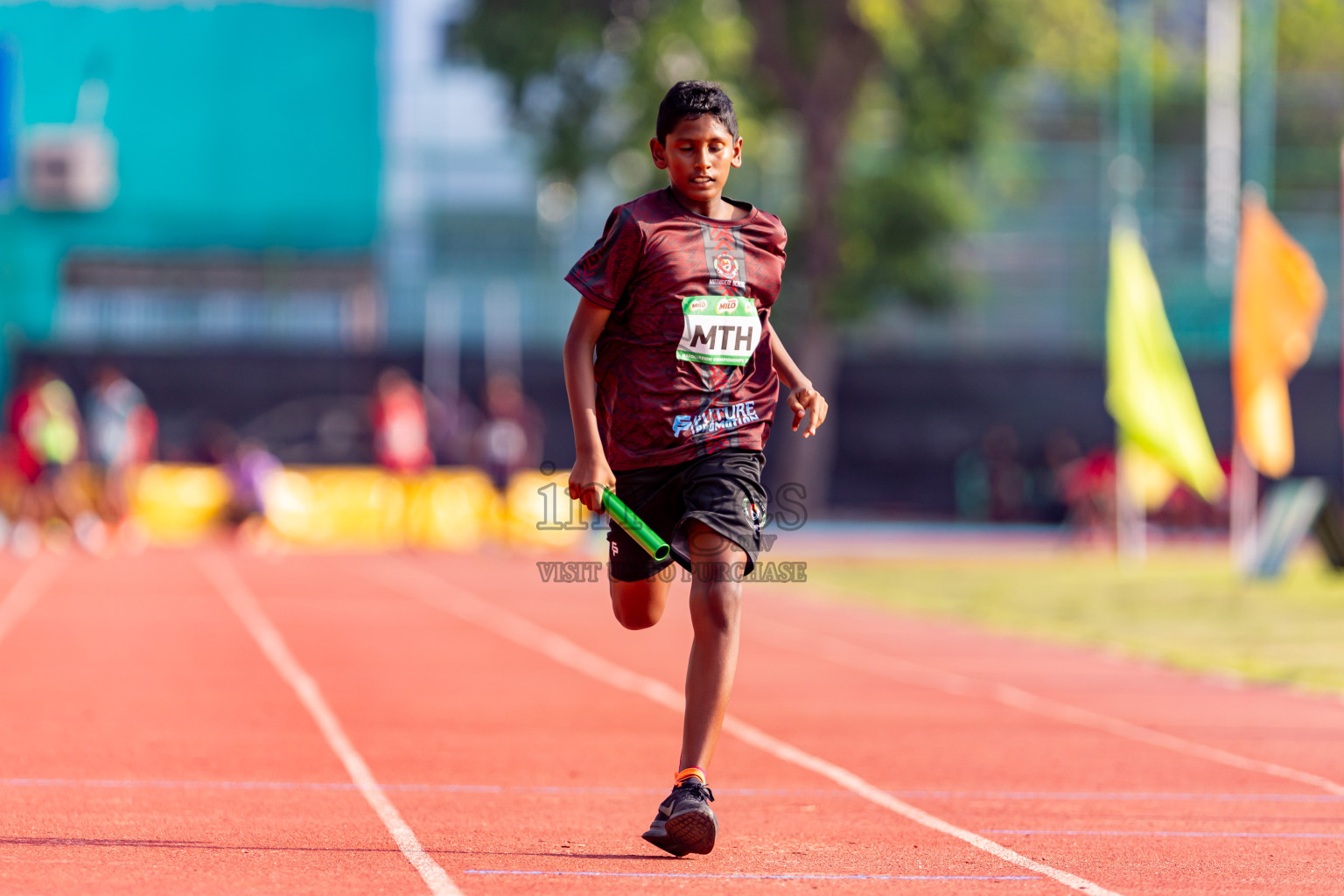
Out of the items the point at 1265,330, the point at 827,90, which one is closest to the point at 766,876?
the point at 1265,330

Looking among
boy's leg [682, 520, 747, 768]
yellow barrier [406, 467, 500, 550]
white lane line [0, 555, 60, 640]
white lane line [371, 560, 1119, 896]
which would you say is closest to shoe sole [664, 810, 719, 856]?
boy's leg [682, 520, 747, 768]

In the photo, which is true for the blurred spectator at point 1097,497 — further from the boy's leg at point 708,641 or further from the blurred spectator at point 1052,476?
the boy's leg at point 708,641

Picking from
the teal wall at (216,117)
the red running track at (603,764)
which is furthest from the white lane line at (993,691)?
the teal wall at (216,117)

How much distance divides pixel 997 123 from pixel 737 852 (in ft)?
89.8

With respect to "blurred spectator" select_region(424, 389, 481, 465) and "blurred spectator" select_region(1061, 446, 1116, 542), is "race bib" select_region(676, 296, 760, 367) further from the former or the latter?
"blurred spectator" select_region(424, 389, 481, 465)

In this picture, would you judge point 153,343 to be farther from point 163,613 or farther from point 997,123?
point 163,613

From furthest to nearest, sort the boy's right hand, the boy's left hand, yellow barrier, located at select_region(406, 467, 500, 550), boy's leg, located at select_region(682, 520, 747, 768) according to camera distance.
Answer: yellow barrier, located at select_region(406, 467, 500, 550) → the boy's left hand → boy's leg, located at select_region(682, 520, 747, 768) → the boy's right hand

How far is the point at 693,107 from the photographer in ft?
19.5

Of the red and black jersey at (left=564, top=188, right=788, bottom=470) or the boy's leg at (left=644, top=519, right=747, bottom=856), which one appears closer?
the boy's leg at (left=644, top=519, right=747, bottom=856)

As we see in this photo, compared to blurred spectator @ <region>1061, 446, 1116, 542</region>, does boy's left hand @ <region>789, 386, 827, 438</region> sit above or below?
above

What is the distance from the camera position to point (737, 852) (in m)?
5.90

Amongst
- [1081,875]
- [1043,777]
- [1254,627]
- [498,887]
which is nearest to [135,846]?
[498,887]

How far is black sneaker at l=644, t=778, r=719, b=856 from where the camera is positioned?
5648 millimetres

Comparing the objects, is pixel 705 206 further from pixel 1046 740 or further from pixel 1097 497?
pixel 1097 497
